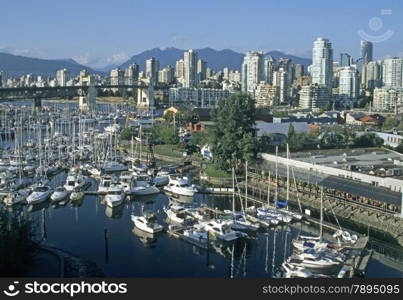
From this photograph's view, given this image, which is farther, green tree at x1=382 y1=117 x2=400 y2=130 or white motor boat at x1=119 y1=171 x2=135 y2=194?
green tree at x1=382 y1=117 x2=400 y2=130

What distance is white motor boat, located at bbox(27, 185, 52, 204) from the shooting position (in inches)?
255

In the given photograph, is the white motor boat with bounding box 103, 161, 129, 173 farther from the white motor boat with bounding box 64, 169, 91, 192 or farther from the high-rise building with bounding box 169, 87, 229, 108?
the high-rise building with bounding box 169, 87, 229, 108

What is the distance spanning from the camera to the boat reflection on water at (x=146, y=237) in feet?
16.5

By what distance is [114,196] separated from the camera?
6.58 meters

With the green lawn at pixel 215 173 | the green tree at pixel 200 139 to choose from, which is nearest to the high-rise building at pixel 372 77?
the green tree at pixel 200 139

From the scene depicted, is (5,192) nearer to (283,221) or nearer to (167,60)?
(283,221)

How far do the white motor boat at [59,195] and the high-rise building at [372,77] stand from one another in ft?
76.0

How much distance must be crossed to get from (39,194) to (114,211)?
1025mm

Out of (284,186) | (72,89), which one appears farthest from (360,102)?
(284,186)

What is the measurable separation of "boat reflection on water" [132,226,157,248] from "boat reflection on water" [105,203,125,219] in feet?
2.33

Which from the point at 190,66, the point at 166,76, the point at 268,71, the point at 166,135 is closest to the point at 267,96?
the point at 268,71

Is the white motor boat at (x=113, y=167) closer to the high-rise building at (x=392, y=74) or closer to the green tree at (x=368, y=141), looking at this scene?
the green tree at (x=368, y=141)

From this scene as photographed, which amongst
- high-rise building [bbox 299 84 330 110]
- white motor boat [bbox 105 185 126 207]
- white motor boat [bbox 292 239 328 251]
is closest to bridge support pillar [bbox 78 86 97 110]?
high-rise building [bbox 299 84 330 110]

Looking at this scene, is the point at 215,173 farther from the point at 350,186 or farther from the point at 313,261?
the point at 313,261
